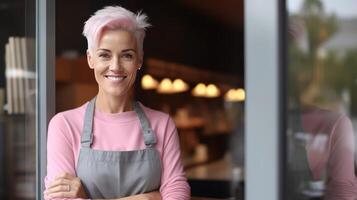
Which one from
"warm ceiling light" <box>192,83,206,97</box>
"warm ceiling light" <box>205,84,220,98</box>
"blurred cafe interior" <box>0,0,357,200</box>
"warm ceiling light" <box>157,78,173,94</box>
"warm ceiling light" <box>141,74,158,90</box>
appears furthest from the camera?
"warm ceiling light" <box>205,84,220,98</box>

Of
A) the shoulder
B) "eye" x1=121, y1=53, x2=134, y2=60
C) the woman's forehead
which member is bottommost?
the shoulder

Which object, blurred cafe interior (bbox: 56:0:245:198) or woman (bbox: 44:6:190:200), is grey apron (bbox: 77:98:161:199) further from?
blurred cafe interior (bbox: 56:0:245:198)

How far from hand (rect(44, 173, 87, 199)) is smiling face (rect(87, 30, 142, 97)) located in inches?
12.5

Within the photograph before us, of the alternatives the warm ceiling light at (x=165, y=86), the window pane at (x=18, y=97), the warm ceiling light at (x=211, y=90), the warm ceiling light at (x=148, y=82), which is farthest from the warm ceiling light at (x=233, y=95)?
the window pane at (x=18, y=97)

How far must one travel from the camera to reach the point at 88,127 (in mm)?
1688

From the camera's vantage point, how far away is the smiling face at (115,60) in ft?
5.39

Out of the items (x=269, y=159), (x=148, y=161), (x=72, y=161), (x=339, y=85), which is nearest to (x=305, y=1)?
(x=339, y=85)

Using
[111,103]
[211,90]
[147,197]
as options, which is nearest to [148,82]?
[211,90]

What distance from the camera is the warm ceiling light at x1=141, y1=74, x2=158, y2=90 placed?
631cm

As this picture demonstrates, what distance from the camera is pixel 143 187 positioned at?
1.67 m

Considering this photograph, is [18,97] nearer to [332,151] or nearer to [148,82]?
[332,151]

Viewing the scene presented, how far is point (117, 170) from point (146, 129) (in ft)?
0.57

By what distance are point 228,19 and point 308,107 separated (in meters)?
6.19

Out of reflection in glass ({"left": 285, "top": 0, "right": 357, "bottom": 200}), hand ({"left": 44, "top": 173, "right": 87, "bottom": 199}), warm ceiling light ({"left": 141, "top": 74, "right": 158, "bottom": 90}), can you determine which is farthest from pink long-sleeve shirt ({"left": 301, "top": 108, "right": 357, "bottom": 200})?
warm ceiling light ({"left": 141, "top": 74, "right": 158, "bottom": 90})
